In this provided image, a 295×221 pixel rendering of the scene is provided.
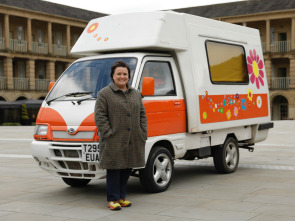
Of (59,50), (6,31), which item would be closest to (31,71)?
(6,31)

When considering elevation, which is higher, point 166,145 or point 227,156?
point 166,145

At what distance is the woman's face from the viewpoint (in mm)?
6968

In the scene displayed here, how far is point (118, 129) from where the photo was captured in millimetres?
6816

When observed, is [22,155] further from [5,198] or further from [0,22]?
[0,22]

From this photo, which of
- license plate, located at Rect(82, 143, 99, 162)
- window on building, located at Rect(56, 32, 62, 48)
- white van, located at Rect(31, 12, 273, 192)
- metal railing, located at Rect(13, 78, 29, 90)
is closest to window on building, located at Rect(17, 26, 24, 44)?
metal railing, located at Rect(13, 78, 29, 90)

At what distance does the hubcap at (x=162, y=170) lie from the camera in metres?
8.15

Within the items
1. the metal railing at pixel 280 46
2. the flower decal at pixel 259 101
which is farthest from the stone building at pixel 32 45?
the flower decal at pixel 259 101

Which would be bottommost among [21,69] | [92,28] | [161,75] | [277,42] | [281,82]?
[161,75]

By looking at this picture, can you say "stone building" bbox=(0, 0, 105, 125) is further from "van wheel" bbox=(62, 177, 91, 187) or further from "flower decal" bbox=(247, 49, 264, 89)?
"van wheel" bbox=(62, 177, 91, 187)

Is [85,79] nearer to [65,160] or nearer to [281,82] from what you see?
[65,160]

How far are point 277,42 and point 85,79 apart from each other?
4972cm

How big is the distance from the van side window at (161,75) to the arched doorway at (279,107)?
48302 millimetres

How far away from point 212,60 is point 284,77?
1853 inches

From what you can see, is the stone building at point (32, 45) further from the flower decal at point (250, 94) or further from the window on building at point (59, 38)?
the flower decal at point (250, 94)
